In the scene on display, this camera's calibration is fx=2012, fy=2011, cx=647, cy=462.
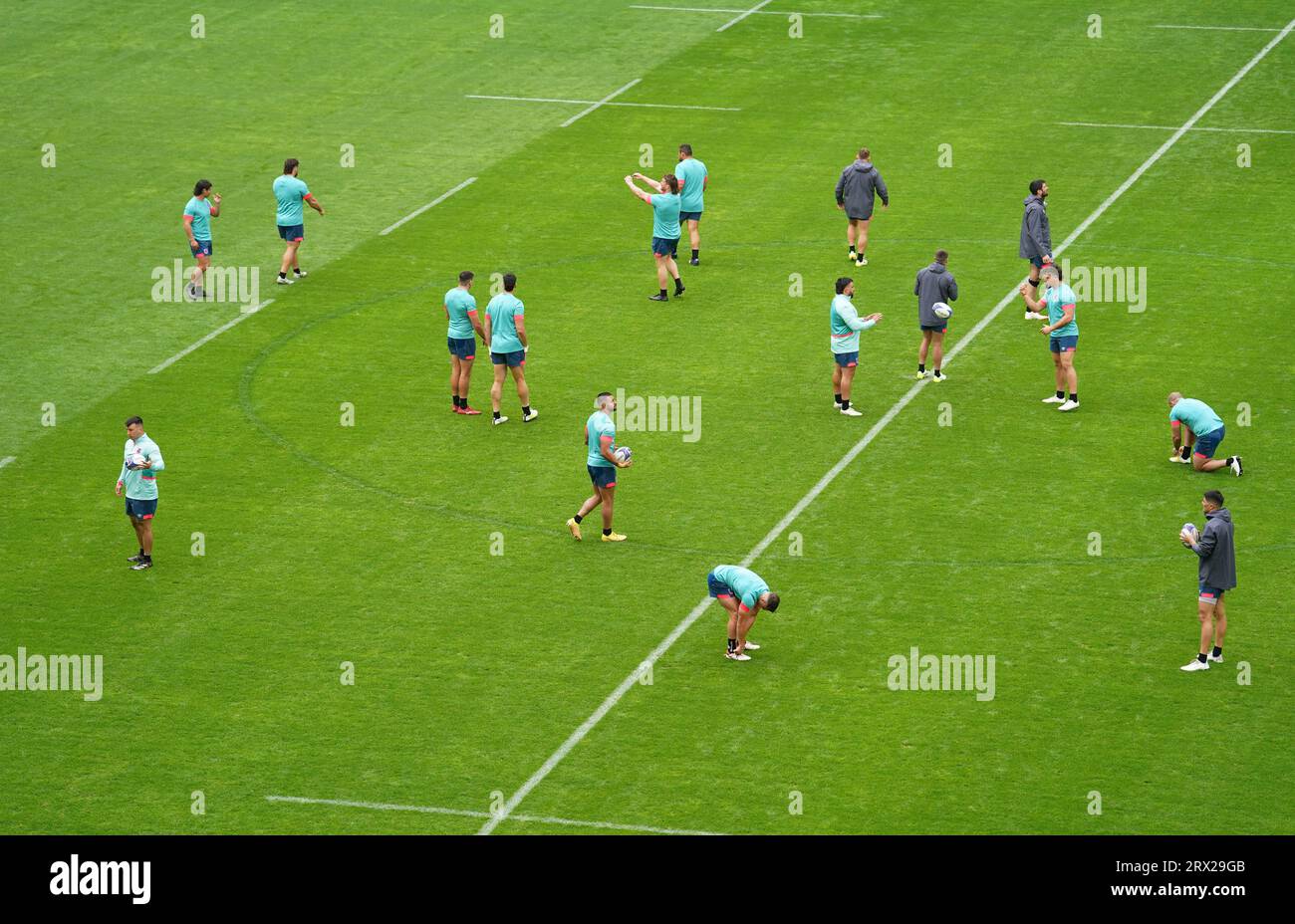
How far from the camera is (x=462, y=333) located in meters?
31.0

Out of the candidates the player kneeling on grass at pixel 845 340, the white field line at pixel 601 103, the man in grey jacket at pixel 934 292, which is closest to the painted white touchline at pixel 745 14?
the white field line at pixel 601 103

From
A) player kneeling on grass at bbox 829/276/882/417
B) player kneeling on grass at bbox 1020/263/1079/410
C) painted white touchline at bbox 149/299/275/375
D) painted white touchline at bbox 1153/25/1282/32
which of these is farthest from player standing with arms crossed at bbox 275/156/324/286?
painted white touchline at bbox 1153/25/1282/32

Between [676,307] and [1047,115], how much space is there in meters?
13.8

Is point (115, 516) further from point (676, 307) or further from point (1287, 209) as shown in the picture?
point (1287, 209)

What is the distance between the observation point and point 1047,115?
149ft

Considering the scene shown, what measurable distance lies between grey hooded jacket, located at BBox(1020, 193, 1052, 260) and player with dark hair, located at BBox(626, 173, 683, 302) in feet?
20.1

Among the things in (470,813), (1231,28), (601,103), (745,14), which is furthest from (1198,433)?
(745,14)

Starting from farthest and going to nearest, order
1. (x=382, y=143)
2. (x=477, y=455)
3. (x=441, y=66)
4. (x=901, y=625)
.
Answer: (x=441, y=66)
(x=382, y=143)
(x=477, y=455)
(x=901, y=625)

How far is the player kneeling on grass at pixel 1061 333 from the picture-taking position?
30.4 metres

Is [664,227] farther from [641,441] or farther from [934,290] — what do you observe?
[641,441]

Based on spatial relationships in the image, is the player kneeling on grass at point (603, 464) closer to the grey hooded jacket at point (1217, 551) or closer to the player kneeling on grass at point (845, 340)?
the player kneeling on grass at point (845, 340)

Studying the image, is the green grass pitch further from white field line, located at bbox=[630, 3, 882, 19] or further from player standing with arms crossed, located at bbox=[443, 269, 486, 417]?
player standing with arms crossed, located at bbox=[443, 269, 486, 417]

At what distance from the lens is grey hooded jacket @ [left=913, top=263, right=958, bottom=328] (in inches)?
1237
